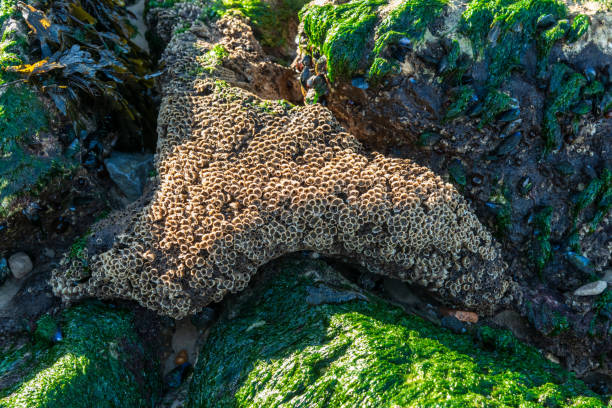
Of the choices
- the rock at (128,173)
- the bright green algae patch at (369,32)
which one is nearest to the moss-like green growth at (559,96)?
the bright green algae patch at (369,32)

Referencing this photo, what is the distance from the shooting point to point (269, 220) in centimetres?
429

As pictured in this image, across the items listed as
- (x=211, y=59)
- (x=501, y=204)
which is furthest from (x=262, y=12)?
(x=501, y=204)

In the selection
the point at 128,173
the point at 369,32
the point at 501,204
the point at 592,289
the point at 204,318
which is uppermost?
the point at 369,32

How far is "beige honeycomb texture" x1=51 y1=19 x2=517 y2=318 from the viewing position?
4.26m

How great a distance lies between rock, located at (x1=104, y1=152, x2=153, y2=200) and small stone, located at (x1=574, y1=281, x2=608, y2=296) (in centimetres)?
518

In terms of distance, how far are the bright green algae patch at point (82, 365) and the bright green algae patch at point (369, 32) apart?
364 cm

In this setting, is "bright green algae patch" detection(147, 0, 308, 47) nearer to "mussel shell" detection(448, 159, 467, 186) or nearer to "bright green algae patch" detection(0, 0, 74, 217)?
"bright green algae patch" detection(0, 0, 74, 217)

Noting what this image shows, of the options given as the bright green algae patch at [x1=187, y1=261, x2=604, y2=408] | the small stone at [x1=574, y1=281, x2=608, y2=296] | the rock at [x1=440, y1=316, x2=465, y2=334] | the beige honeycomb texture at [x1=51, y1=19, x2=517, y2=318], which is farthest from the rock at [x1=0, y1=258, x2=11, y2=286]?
the small stone at [x1=574, y1=281, x2=608, y2=296]

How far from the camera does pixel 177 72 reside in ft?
17.3

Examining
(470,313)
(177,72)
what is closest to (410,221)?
(470,313)

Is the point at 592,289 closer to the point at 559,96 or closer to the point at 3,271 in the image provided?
the point at 559,96

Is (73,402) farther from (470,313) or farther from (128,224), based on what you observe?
(470,313)

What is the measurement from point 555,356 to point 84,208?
565 cm

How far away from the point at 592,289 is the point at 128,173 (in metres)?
5.49
